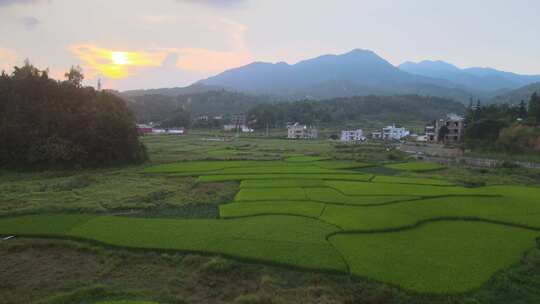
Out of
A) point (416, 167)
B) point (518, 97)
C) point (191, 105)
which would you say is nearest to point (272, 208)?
point (416, 167)

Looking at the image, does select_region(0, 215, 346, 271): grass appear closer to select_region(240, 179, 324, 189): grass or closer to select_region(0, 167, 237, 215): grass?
select_region(0, 167, 237, 215): grass

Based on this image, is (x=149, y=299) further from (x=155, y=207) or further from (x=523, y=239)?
(x=523, y=239)

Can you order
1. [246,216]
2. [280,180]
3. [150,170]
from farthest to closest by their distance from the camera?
[150,170] → [280,180] → [246,216]

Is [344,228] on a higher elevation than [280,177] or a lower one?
higher

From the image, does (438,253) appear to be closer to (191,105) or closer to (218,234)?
(218,234)

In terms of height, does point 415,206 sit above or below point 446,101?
below

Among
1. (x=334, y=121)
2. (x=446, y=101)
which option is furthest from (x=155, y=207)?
(x=446, y=101)

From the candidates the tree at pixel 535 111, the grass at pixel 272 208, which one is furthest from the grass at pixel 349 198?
the tree at pixel 535 111

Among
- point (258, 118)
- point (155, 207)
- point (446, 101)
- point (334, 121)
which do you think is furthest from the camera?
point (446, 101)
